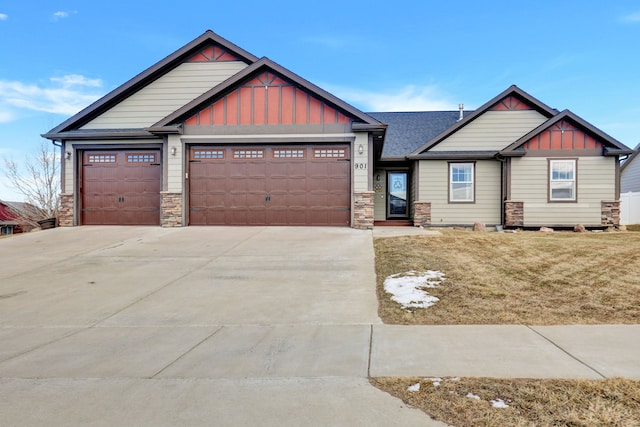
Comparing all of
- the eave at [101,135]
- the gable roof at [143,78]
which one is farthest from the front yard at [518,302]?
the gable roof at [143,78]

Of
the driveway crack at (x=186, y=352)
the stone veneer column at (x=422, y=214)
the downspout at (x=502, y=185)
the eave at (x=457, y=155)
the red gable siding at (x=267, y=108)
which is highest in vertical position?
the red gable siding at (x=267, y=108)

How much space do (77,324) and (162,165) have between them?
9.56 m

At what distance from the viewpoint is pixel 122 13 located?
15594 mm

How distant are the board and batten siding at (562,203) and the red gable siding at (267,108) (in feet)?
24.9

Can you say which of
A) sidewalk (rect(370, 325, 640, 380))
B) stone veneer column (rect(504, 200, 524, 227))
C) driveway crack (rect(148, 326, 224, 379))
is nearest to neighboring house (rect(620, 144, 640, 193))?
stone veneer column (rect(504, 200, 524, 227))

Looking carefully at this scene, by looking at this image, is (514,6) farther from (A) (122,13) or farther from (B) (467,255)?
(A) (122,13)

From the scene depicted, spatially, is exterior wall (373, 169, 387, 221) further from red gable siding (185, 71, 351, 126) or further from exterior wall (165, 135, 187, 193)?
exterior wall (165, 135, 187, 193)

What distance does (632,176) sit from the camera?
24922 millimetres

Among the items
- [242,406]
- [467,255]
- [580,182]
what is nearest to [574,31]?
[580,182]

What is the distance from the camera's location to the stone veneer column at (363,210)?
45.0ft

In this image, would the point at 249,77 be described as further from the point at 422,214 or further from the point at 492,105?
the point at 492,105

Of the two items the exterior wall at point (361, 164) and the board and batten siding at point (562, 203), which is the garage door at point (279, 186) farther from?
the board and batten siding at point (562, 203)

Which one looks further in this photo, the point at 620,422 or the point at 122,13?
the point at 122,13

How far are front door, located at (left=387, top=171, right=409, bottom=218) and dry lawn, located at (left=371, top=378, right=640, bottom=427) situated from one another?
15214mm
